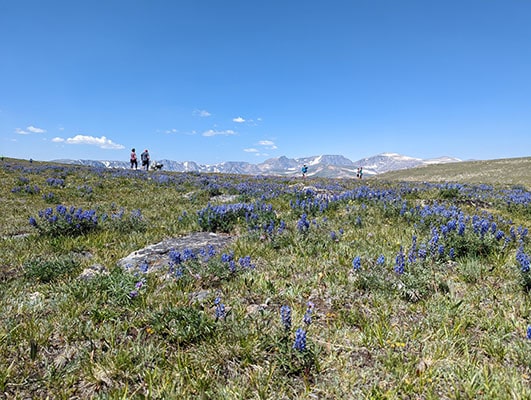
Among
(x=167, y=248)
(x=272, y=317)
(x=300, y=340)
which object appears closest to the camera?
(x=300, y=340)

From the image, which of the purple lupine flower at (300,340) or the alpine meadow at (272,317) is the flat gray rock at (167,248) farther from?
the purple lupine flower at (300,340)

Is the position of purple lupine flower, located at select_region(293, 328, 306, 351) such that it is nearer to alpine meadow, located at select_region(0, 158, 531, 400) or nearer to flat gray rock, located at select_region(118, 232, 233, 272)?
alpine meadow, located at select_region(0, 158, 531, 400)

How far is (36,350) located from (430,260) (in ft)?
18.1

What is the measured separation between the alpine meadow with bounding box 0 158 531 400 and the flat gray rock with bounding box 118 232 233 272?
51 millimetres

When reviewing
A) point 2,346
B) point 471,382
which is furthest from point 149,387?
point 471,382

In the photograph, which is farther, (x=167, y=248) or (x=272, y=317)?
(x=167, y=248)

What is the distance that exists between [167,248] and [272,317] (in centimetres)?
331

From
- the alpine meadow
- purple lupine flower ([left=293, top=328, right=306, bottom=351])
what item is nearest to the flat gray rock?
the alpine meadow

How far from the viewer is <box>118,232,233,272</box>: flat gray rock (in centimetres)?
544

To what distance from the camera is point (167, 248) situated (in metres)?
6.20

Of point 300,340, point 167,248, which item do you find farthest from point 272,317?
point 167,248

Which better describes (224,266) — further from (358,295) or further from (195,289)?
(358,295)

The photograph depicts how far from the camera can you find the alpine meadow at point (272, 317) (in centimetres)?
274

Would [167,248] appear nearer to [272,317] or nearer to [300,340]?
[272,317]
